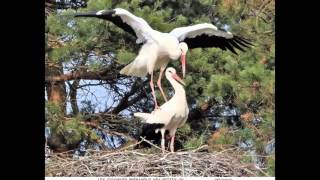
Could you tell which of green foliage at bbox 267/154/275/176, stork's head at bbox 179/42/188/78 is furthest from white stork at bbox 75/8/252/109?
green foliage at bbox 267/154/275/176

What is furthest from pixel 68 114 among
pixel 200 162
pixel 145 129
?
pixel 200 162

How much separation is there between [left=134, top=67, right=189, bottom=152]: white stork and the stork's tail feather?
17cm

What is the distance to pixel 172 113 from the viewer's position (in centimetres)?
511

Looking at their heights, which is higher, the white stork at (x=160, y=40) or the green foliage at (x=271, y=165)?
the white stork at (x=160, y=40)

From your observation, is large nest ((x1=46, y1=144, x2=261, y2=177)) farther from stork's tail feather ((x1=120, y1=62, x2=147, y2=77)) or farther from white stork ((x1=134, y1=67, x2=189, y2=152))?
stork's tail feather ((x1=120, y1=62, x2=147, y2=77))

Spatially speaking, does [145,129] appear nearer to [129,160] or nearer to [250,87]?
[129,160]

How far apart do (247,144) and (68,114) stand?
1.19 meters

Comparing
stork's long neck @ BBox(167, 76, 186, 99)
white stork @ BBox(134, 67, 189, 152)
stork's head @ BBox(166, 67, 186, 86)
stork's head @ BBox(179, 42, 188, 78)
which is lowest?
white stork @ BBox(134, 67, 189, 152)

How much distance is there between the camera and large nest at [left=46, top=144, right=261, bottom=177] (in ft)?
16.5

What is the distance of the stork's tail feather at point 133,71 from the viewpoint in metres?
5.23

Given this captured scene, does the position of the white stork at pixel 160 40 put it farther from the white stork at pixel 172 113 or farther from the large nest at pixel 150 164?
the large nest at pixel 150 164

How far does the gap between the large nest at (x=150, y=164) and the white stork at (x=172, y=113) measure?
0.13m

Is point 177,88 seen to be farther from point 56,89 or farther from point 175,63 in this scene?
point 56,89

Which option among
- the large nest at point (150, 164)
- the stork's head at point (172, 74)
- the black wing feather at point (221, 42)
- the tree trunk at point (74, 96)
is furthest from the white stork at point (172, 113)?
the tree trunk at point (74, 96)
